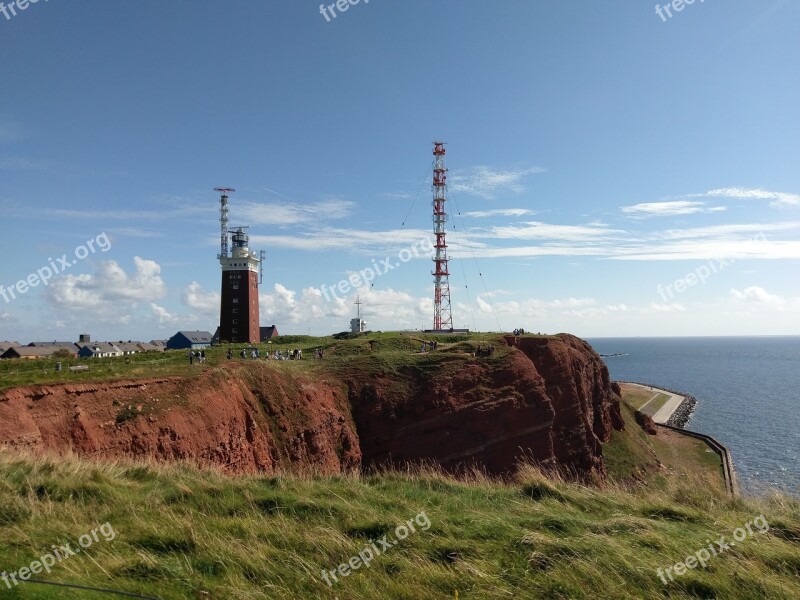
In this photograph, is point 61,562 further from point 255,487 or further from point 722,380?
point 722,380

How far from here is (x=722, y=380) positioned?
127750 millimetres

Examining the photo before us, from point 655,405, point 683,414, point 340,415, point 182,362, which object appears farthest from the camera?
point 655,405

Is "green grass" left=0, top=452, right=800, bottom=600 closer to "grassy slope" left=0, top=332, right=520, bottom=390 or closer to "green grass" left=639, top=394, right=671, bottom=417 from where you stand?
"grassy slope" left=0, top=332, right=520, bottom=390

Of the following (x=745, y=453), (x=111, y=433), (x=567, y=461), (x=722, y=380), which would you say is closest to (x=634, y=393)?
(x=745, y=453)

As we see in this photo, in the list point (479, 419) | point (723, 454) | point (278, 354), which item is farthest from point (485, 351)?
point (723, 454)

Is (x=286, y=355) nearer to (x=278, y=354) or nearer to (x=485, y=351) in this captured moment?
(x=278, y=354)

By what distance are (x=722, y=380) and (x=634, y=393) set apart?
5113 cm

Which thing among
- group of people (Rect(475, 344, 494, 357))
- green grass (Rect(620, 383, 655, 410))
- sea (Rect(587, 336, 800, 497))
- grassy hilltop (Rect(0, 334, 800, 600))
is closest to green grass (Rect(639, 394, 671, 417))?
green grass (Rect(620, 383, 655, 410))

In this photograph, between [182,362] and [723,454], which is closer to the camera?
[182,362]

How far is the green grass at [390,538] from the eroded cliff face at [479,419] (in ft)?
69.6

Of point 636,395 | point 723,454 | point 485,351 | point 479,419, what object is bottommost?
point 636,395

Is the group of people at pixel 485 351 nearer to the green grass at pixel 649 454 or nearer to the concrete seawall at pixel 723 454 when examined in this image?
the green grass at pixel 649 454

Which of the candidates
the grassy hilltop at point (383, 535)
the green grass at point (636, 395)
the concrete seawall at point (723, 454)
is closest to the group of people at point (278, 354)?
the grassy hilltop at point (383, 535)

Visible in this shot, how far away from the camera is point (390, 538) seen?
21.8ft
